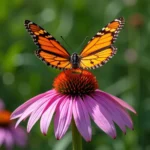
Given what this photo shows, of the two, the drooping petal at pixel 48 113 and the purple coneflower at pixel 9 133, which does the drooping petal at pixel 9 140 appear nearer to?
the purple coneflower at pixel 9 133

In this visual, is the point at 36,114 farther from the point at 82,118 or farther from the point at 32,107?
the point at 82,118

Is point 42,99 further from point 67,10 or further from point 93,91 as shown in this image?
point 67,10

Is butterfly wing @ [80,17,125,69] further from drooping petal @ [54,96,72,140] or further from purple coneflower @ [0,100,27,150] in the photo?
purple coneflower @ [0,100,27,150]

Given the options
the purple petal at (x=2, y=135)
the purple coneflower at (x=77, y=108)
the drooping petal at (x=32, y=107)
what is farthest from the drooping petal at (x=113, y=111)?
the purple petal at (x=2, y=135)

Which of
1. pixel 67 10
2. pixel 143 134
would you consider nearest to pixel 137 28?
pixel 143 134

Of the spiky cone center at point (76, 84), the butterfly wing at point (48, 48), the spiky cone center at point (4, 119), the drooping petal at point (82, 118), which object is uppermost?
the butterfly wing at point (48, 48)
